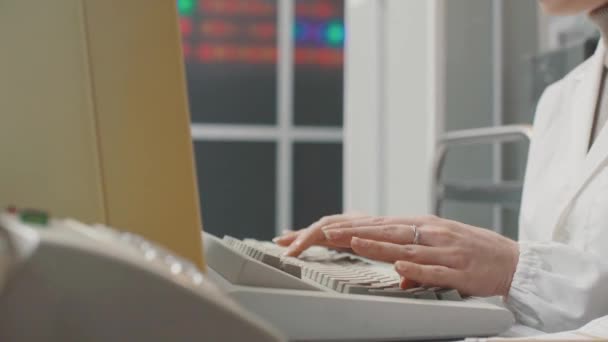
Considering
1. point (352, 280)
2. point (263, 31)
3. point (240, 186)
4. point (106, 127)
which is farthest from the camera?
point (240, 186)

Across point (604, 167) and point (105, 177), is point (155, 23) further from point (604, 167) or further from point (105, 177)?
point (604, 167)

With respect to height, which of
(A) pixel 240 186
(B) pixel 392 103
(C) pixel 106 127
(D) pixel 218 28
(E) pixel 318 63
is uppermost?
(D) pixel 218 28

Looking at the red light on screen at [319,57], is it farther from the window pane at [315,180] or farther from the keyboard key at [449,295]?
the keyboard key at [449,295]

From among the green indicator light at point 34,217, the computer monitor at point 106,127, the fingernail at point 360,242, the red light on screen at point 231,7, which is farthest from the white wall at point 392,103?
the green indicator light at point 34,217

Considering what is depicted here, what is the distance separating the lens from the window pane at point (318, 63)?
14.0 feet

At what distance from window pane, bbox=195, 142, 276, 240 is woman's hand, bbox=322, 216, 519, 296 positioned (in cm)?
346

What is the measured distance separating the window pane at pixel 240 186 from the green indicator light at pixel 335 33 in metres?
0.79

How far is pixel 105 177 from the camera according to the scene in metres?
0.47

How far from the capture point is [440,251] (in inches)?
28.6

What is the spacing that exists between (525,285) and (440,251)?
0.11m

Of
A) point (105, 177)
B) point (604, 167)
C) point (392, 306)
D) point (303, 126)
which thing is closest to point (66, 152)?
point (105, 177)

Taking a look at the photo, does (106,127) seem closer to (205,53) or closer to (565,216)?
(565,216)

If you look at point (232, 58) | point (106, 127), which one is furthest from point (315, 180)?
point (106, 127)

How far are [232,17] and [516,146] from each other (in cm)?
230
